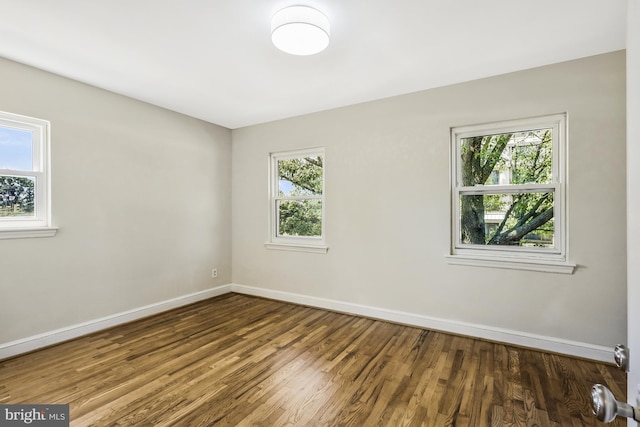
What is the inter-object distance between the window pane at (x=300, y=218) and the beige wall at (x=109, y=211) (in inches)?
38.1

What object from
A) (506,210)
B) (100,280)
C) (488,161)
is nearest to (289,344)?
(100,280)

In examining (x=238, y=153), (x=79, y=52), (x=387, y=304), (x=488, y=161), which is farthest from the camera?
(x=238, y=153)

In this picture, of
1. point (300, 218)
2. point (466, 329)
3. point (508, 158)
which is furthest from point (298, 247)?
point (508, 158)

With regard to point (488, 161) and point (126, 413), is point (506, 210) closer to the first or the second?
point (488, 161)

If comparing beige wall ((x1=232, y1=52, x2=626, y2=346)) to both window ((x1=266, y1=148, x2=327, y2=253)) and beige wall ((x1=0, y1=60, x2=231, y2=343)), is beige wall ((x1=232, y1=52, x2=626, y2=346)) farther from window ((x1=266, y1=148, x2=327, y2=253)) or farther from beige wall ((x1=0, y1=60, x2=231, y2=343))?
beige wall ((x1=0, y1=60, x2=231, y2=343))

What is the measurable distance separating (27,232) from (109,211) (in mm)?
696

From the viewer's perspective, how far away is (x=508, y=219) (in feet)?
9.78

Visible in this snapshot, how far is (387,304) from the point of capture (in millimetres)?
3480

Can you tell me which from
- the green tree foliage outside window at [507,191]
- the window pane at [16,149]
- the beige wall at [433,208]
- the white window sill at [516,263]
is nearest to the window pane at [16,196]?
the window pane at [16,149]

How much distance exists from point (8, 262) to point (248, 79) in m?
2.63

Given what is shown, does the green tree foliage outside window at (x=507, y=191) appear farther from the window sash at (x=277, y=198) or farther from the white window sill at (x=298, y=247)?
the window sash at (x=277, y=198)

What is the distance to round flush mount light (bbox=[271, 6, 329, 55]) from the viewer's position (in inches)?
77.5

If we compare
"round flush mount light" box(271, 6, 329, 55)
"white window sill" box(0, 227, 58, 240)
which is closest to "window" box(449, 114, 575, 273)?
"round flush mount light" box(271, 6, 329, 55)

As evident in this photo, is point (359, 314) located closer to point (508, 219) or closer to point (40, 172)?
point (508, 219)
